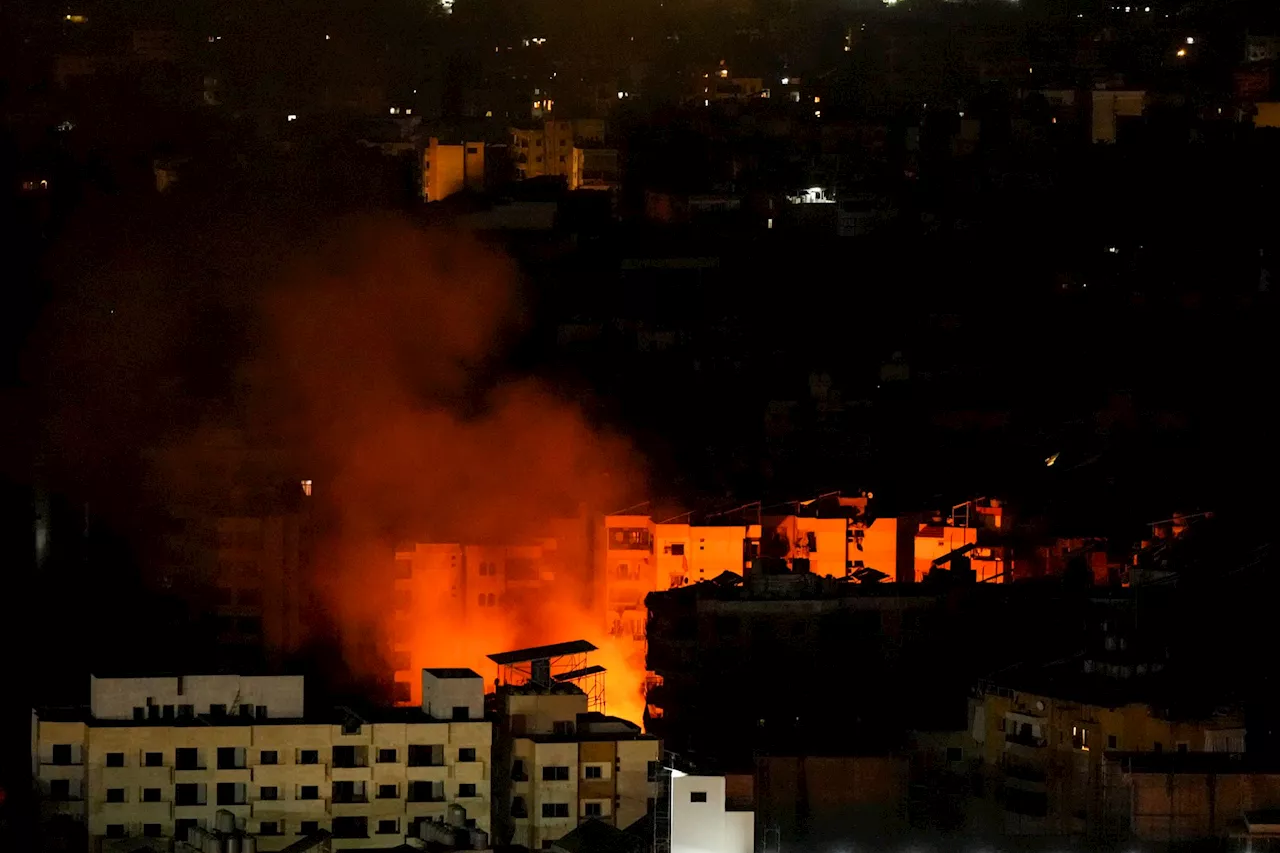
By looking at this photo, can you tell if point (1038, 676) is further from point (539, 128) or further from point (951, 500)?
point (539, 128)

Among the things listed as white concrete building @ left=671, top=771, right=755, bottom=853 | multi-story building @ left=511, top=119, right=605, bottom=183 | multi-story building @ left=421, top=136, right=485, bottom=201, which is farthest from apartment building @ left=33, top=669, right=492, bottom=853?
multi-story building @ left=511, top=119, right=605, bottom=183

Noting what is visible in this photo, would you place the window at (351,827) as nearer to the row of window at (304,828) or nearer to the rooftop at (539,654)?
the row of window at (304,828)

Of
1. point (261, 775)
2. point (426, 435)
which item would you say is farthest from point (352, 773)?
point (426, 435)

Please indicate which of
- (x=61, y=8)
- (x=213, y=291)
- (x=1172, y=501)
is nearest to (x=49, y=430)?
(x=213, y=291)

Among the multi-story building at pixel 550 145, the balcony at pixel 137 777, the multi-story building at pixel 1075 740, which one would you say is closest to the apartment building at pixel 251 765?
the balcony at pixel 137 777

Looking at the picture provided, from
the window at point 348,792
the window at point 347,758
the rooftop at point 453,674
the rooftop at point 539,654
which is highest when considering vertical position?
the rooftop at point 453,674

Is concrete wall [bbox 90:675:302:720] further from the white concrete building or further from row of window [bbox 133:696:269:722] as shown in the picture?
the white concrete building
